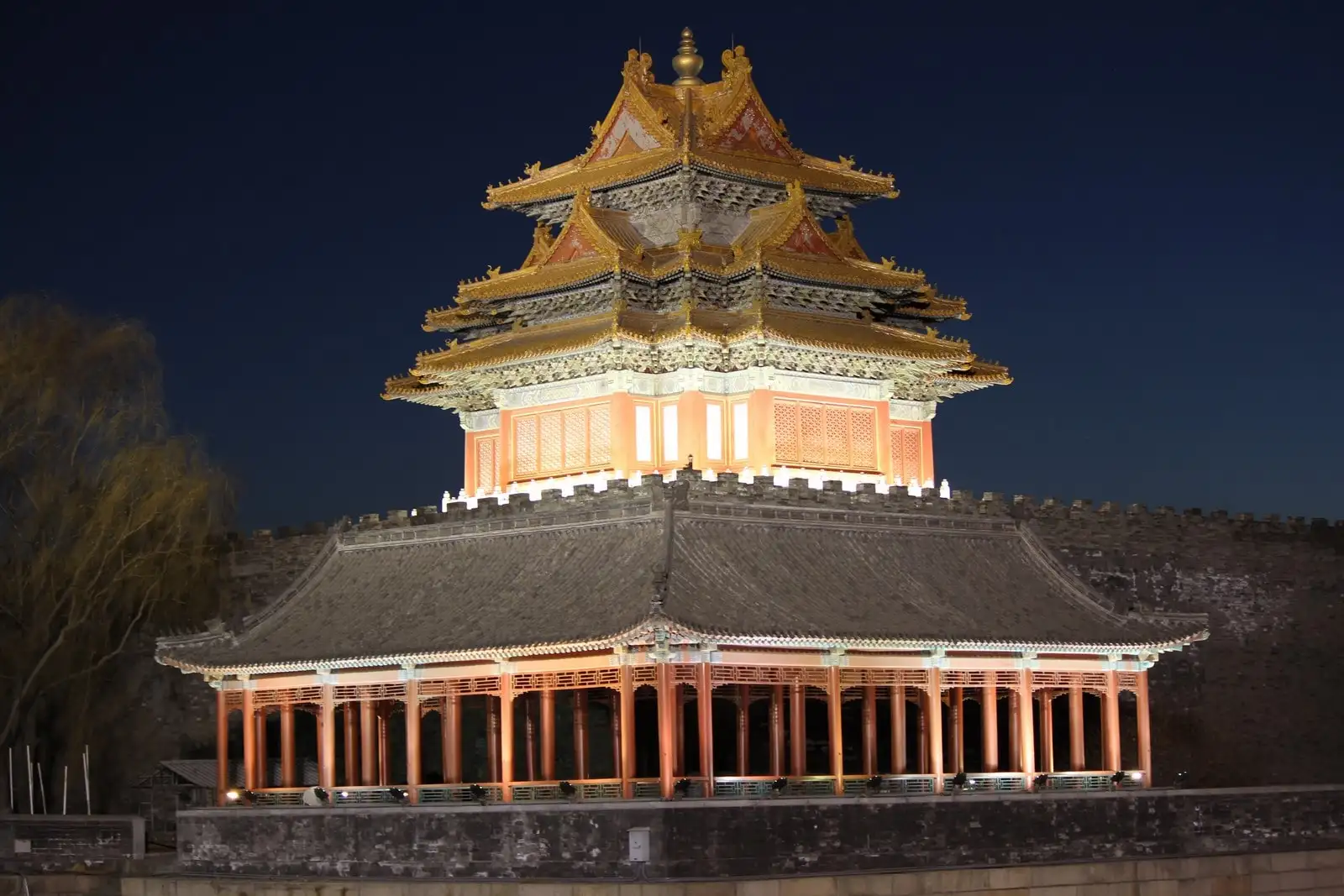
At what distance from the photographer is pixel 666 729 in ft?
122

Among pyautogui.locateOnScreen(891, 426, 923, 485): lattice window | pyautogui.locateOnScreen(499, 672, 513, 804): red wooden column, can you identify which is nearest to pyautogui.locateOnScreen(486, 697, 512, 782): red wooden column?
pyautogui.locateOnScreen(499, 672, 513, 804): red wooden column

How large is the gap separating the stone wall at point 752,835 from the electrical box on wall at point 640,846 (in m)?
0.09

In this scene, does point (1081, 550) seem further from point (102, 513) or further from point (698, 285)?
point (102, 513)

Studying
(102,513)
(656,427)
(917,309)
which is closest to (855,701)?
(656,427)

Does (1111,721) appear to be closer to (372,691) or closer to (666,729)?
(666,729)

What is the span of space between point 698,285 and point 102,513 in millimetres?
12845

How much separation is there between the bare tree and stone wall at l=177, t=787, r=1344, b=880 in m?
9.58

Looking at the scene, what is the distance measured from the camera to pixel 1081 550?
2013 inches

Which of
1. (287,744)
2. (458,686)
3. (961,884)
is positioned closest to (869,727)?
(961,884)

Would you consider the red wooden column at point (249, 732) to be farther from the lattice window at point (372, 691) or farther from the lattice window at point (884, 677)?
the lattice window at point (884, 677)

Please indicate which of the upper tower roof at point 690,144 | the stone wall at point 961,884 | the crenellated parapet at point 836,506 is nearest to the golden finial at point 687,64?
the upper tower roof at point 690,144

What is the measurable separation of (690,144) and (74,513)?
14547 mm

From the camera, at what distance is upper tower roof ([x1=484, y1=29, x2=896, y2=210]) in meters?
50.5

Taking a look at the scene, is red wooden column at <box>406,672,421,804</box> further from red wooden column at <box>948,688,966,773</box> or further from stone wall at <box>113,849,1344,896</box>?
red wooden column at <box>948,688,966,773</box>
